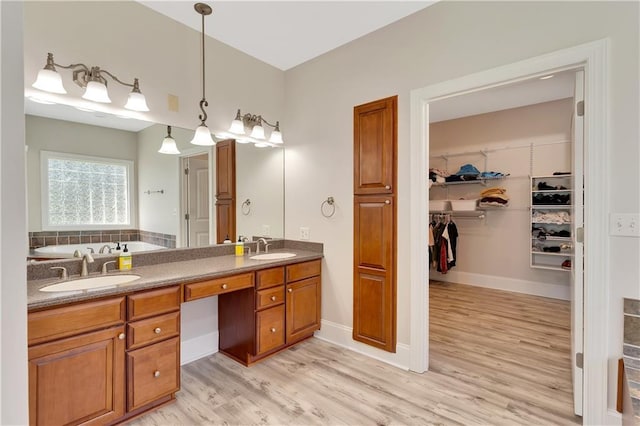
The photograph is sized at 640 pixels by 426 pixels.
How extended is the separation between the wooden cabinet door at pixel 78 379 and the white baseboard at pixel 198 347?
2.70 ft

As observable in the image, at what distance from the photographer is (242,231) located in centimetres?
309

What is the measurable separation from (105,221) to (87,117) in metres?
0.75

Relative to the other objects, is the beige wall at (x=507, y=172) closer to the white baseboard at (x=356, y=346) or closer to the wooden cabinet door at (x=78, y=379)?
the white baseboard at (x=356, y=346)

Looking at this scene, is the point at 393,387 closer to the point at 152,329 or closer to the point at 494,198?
the point at 152,329

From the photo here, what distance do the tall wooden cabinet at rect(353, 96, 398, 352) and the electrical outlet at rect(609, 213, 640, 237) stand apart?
1.31 metres

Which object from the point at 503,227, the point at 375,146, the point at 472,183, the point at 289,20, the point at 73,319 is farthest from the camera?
the point at 472,183

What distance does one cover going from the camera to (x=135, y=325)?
1782mm

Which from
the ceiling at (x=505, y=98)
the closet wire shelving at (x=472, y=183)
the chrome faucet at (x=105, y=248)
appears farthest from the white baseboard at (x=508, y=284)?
the chrome faucet at (x=105, y=248)

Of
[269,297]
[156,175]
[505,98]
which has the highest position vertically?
[505,98]

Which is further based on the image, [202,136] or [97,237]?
[202,136]

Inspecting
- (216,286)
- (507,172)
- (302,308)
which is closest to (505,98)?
(507,172)

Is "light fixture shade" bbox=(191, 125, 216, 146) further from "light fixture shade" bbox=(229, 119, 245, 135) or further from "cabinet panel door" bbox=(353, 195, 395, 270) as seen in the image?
"cabinet panel door" bbox=(353, 195, 395, 270)

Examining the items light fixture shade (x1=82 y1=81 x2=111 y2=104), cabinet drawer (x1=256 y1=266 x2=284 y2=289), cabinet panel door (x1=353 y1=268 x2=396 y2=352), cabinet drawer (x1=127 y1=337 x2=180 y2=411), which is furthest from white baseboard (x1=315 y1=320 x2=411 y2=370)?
light fixture shade (x1=82 y1=81 x2=111 y2=104)

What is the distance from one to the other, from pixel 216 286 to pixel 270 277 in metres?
0.50
